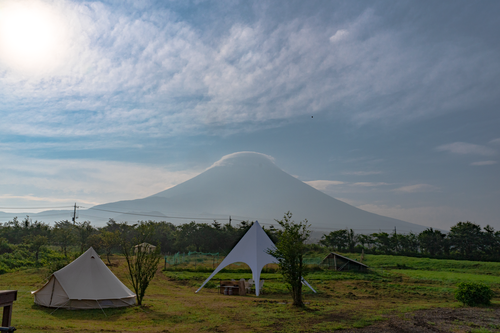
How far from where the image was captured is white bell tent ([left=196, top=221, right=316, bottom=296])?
54.2ft

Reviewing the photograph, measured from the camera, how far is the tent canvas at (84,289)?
1178 cm

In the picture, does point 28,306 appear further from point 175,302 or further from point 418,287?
point 418,287

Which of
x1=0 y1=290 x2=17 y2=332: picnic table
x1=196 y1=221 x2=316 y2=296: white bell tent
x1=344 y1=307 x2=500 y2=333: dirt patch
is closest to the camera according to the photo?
x1=0 y1=290 x2=17 y2=332: picnic table

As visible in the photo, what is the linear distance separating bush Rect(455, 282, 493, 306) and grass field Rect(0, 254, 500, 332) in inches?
15.4

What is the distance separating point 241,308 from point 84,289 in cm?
634

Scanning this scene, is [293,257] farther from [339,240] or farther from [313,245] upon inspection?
[339,240]

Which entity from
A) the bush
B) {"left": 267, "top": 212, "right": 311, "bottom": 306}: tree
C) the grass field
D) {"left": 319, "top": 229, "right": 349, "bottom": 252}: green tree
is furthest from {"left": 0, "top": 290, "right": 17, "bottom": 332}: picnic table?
{"left": 319, "top": 229, "right": 349, "bottom": 252}: green tree

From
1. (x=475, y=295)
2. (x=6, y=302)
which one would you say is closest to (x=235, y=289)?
(x=475, y=295)

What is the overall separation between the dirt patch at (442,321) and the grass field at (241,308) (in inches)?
16.2

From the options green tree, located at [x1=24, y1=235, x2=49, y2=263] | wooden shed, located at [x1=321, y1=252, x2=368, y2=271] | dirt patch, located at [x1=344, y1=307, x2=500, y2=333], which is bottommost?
wooden shed, located at [x1=321, y1=252, x2=368, y2=271]

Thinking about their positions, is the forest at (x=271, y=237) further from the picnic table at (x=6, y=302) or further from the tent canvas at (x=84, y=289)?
the picnic table at (x=6, y=302)

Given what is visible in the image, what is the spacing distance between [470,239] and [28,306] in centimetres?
4892

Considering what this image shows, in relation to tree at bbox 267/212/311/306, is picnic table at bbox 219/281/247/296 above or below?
below

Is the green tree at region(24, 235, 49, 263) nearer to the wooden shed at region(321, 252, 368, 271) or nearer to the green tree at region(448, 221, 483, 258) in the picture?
the wooden shed at region(321, 252, 368, 271)
